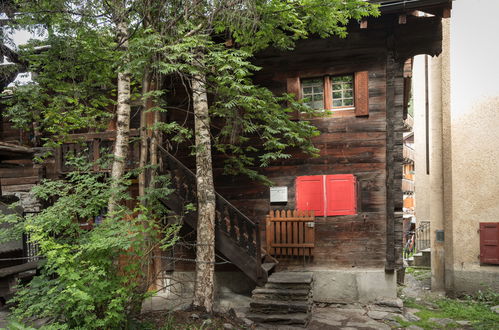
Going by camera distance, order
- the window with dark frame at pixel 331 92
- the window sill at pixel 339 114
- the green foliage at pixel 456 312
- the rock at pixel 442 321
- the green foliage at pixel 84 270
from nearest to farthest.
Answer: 1. the green foliage at pixel 84 270
2. the green foliage at pixel 456 312
3. the rock at pixel 442 321
4. the window sill at pixel 339 114
5. the window with dark frame at pixel 331 92

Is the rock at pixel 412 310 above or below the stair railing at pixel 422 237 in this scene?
below

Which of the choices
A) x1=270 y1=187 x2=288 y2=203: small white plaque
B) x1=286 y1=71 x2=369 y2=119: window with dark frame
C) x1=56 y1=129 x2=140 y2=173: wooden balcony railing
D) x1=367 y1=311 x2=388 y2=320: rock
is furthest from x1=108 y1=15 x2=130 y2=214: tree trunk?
x1=367 y1=311 x2=388 y2=320: rock

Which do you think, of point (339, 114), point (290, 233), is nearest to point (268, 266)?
point (290, 233)

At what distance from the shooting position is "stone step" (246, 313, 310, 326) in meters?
7.19

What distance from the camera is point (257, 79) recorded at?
32.0ft

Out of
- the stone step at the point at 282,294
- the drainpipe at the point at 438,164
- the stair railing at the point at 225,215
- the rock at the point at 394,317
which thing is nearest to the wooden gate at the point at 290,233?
the stair railing at the point at 225,215

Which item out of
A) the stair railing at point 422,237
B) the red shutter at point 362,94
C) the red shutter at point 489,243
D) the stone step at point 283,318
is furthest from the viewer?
the stair railing at point 422,237

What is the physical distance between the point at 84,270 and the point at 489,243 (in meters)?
9.74

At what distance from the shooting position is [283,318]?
23.8 ft

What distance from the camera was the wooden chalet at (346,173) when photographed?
8.87 m

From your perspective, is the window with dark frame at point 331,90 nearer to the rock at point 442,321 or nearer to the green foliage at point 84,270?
the rock at point 442,321

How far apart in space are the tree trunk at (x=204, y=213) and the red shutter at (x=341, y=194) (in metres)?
3.06

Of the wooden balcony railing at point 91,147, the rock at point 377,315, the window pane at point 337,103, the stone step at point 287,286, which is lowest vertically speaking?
the rock at point 377,315

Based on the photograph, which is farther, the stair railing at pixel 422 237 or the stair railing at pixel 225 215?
the stair railing at pixel 422 237
